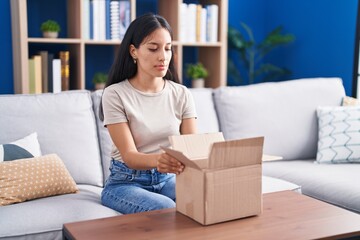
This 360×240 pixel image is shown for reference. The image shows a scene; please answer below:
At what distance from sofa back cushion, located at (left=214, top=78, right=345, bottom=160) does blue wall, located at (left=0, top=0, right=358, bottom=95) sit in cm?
82

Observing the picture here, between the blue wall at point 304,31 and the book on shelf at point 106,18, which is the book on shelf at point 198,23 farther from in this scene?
the blue wall at point 304,31

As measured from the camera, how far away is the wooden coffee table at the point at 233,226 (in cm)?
140

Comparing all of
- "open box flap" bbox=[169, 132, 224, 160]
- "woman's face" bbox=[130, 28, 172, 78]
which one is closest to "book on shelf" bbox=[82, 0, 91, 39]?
"woman's face" bbox=[130, 28, 172, 78]

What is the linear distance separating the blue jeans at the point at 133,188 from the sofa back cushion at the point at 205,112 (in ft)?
2.28

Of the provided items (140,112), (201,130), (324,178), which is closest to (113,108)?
(140,112)

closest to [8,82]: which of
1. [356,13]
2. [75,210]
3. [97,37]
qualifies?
[97,37]

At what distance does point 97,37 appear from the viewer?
3232 mm

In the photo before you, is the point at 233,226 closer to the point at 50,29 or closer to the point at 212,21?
the point at 50,29

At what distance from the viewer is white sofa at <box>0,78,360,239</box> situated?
1.86 metres

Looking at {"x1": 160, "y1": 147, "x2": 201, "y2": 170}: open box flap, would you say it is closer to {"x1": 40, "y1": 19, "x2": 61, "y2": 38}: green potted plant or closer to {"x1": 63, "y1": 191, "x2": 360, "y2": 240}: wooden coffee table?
{"x1": 63, "y1": 191, "x2": 360, "y2": 240}: wooden coffee table

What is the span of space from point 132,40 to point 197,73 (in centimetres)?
173

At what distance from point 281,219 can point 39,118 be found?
1.21 metres

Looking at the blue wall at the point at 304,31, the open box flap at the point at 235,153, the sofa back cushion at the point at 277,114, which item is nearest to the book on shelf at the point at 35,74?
the blue wall at the point at 304,31

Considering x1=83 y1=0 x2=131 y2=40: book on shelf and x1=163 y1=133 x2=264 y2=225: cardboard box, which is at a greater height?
x1=83 y1=0 x2=131 y2=40: book on shelf
